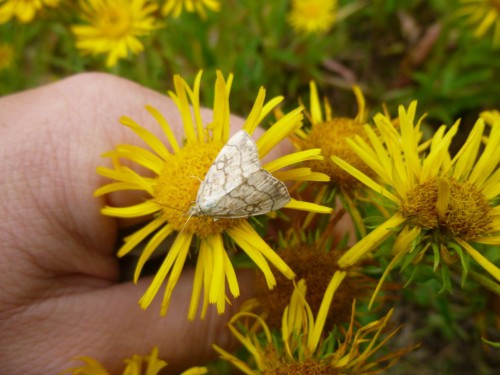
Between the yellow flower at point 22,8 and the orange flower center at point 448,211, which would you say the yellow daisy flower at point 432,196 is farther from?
the yellow flower at point 22,8

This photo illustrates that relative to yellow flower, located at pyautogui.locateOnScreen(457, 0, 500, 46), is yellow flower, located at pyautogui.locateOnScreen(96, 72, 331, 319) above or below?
below

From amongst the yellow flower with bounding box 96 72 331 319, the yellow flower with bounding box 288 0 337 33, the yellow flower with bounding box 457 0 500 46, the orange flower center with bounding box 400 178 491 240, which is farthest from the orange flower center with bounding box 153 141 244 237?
the yellow flower with bounding box 457 0 500 46

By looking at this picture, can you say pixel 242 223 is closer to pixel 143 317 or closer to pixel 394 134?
pixel 394 134

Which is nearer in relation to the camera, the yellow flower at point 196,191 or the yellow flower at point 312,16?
the yellow flower at point 196,191

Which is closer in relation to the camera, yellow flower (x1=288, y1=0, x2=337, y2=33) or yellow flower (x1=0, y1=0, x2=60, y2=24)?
yellow flower (x1=0, y1=0, x2=60, y2=24)

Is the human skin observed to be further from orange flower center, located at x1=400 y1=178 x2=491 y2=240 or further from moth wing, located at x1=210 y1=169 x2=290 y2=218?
orange flower center, located at x1=400 y1=178 x2=491 y2=240

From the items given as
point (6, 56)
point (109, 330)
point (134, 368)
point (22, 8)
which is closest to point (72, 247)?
point (109, 330)

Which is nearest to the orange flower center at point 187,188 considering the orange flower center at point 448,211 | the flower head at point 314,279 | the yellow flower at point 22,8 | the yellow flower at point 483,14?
the flower head at point 314,279
